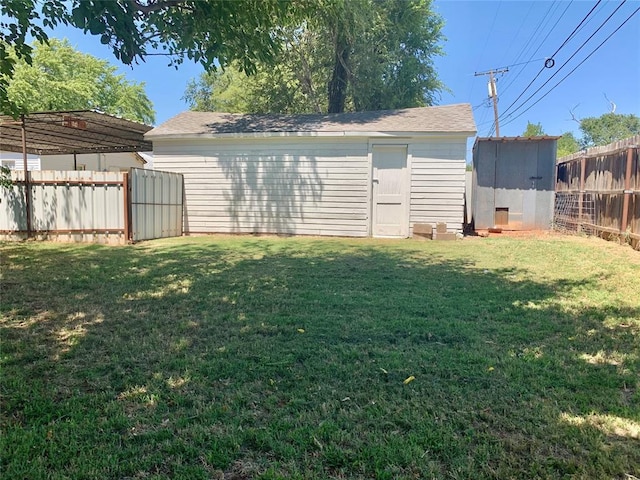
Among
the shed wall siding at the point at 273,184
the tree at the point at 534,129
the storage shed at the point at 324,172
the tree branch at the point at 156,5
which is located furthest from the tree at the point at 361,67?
the tree at the point at 534,129

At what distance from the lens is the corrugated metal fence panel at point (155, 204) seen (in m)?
8.90

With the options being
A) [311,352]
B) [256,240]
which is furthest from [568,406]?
[256,240]

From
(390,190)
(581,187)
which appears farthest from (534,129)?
(390,190)

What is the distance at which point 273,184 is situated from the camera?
10.5 metres

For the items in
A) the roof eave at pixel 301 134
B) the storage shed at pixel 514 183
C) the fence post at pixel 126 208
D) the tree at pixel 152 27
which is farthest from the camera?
the storage shed at pixel 514 183

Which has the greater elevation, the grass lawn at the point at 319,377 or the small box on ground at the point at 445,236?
the small box on ground at the point at 445,236

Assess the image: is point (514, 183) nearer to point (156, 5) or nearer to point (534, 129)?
point (156, 5)

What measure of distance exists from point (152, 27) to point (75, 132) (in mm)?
9353

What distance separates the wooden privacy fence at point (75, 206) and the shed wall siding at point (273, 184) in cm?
198

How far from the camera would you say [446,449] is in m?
1.79

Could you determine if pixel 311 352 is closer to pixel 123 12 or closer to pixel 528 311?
pixel 528 311

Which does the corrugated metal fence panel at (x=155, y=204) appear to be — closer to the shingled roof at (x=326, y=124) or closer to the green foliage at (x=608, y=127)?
the shingled roof at (x=326, y=124)

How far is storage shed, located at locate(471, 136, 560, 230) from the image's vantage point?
10.4m

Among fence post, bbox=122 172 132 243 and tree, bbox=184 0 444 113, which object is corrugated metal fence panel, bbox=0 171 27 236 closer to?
fence post, bbox=122 172 132 243
